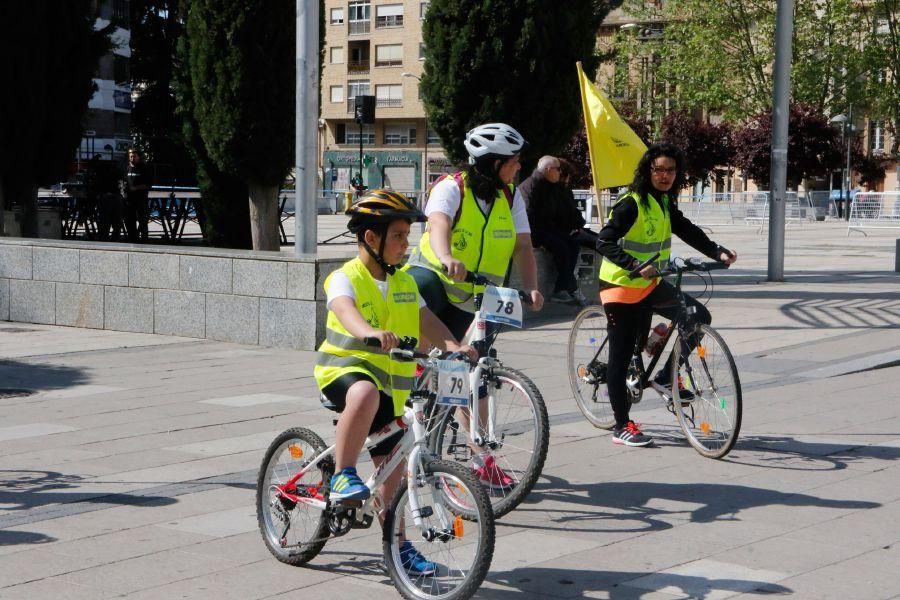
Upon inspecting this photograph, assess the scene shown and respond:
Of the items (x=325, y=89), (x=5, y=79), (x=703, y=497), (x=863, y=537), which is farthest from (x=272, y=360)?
(x=325, y=89)

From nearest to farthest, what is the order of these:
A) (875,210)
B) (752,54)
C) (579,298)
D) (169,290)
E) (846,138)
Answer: (169,290) < (579,298) < (875,210) < (752,54) < (846,138)

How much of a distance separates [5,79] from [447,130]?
21.9ft

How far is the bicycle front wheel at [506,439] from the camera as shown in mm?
5973

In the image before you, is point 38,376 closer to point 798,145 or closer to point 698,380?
point 698,380

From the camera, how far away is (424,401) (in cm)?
545

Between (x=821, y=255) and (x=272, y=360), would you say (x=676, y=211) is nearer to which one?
(x=272, y=360)

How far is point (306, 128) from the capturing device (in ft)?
43.0

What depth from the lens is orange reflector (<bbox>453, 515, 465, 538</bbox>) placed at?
4.52 m

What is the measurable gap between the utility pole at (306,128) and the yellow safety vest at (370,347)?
320 inches

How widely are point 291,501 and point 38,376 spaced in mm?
5990

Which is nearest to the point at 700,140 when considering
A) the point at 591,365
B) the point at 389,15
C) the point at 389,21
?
the point at 389,21

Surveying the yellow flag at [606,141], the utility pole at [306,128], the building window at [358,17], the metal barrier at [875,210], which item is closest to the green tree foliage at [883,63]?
the metal barrier at [875,210]

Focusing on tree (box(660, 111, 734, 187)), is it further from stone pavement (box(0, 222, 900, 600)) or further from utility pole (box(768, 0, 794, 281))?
stone pavement (box(0, 222, 900, 600))

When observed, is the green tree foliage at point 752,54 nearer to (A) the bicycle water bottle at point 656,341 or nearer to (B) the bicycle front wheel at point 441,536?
(A) the bicycle water bottle at point 656,341
